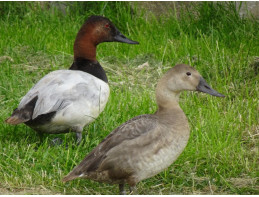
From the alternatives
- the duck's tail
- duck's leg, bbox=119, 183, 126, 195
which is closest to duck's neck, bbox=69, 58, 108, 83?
the duck's tail

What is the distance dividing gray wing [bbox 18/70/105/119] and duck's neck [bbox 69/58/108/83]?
0.89ft

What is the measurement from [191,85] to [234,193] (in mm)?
792

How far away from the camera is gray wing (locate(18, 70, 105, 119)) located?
4.68 meters

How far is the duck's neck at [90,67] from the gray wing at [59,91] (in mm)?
270

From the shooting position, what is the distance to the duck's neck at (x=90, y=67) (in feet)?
17.2

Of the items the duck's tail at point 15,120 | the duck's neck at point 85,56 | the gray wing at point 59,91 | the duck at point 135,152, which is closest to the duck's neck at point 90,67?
the duck's neck at point 85,56

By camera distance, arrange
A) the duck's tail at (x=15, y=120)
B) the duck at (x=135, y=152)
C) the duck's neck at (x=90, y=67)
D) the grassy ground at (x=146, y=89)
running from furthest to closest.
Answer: the duck's neck at (x=90, y=67) < the duck's tail at (x=15, y=120) < the grassy ground at (x=146, y=89) < the duck at (x=135, y=152)

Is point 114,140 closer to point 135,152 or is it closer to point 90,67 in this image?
point 135,152

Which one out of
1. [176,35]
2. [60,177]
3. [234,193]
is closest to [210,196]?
[234,193]

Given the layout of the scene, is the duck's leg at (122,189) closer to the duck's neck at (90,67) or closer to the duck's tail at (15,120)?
the duck's tail at (15,120)

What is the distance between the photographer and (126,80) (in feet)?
20.6

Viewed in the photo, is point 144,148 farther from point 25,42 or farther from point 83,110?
point 25,42

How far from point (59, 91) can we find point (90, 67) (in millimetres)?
625

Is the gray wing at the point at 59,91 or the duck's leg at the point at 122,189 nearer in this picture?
the duck's leg at the point at 122,189
